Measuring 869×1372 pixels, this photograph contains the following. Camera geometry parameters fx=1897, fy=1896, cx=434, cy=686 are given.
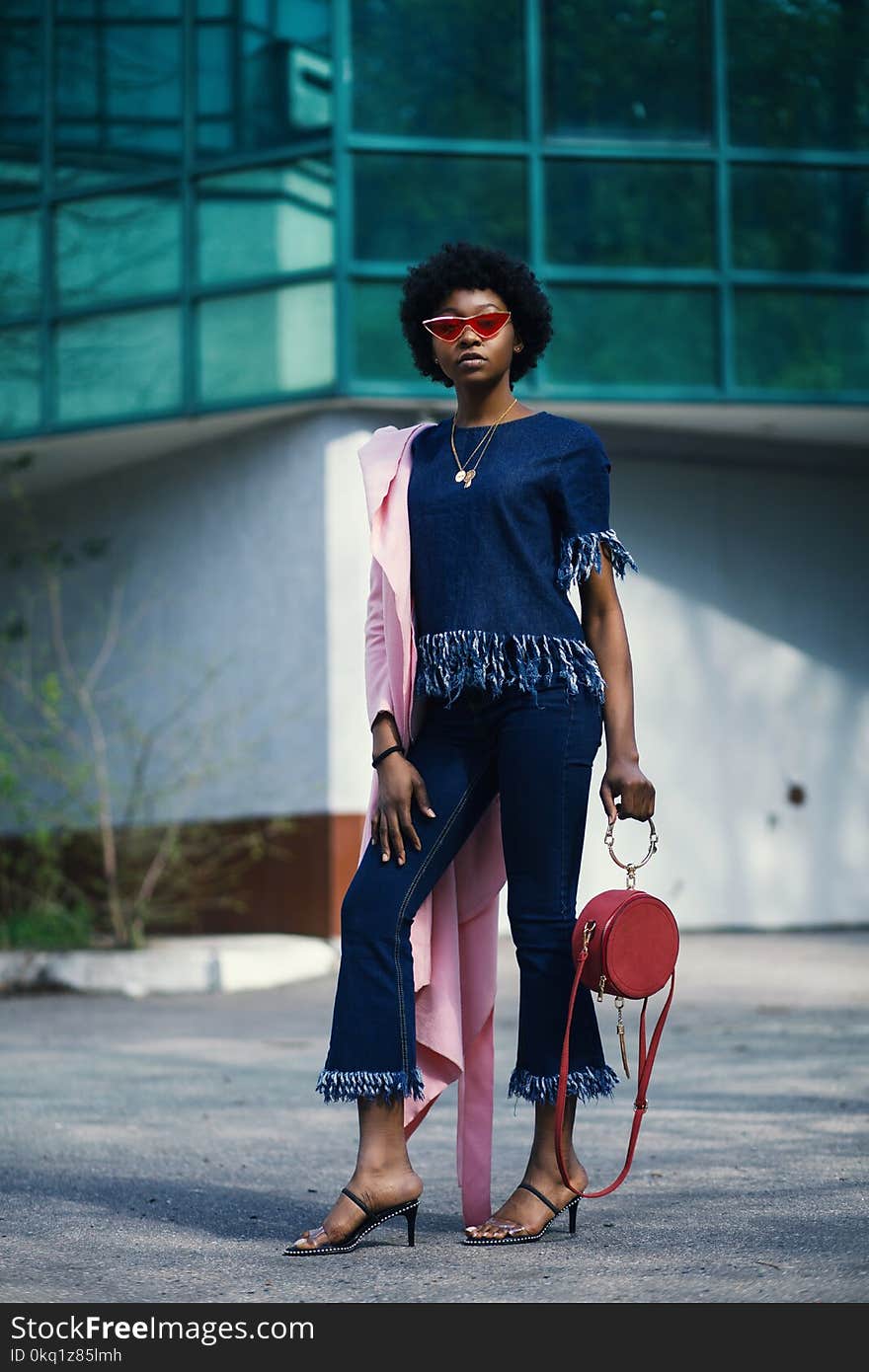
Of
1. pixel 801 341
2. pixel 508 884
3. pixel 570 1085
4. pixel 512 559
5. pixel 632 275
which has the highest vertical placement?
pixel 632 275

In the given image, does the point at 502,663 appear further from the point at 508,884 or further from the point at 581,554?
the point at 508,884

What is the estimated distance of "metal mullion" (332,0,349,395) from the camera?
12039 millimetres

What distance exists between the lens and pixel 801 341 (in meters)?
12.8

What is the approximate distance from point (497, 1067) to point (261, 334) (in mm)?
6587

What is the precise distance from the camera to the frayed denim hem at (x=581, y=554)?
147 inches

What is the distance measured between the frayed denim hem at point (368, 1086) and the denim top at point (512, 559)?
2.43ft

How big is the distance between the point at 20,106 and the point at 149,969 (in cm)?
675

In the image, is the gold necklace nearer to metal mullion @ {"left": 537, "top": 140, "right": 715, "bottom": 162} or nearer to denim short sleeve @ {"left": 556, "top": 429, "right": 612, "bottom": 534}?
denim short sleeve @ {"left": 556, "top": 429, "right": 612, "bottom": 534}

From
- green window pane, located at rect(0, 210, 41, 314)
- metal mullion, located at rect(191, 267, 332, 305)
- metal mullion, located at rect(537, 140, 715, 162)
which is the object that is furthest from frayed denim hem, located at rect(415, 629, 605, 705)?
green window pane, located at rect(0, 210, 41, 314)

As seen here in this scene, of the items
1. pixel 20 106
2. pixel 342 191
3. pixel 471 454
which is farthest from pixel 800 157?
pixel 471 454

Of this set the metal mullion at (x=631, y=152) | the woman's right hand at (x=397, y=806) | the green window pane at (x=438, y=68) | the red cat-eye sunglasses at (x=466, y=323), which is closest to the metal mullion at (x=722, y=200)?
the metal mullion at (x=631, y=152)

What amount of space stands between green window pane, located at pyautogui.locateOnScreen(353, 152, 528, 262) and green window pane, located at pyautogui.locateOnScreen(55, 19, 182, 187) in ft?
4.98

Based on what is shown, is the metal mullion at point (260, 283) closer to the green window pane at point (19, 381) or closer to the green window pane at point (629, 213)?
the green window pane at point (19, 381)
